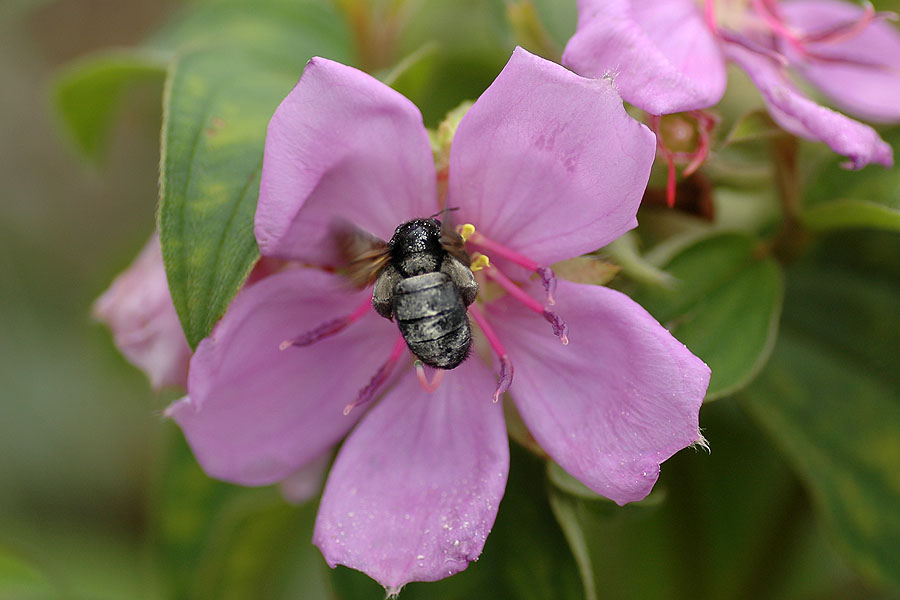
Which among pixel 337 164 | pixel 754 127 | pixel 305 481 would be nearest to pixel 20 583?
pixel 305 481

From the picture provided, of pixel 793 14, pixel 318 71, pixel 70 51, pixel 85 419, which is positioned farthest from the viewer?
pixel 70 51

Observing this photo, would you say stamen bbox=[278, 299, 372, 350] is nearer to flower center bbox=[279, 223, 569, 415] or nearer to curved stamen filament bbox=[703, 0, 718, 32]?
flower center bbox=[279, 223, 569, 415]

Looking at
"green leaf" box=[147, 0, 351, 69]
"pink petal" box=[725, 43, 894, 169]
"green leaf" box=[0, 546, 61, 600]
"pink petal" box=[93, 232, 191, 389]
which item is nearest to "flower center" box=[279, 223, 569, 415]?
"pink petal" box=[93, 232, 191, 389]

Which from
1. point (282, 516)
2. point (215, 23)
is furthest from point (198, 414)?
point (215, 23)

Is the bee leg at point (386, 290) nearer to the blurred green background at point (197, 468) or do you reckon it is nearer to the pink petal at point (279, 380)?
the pink petal at point (279, 380)

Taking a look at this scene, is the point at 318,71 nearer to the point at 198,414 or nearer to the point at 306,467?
the point at 198,414

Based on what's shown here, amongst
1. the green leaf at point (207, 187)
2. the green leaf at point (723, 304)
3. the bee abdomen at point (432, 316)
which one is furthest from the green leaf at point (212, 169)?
the green leaf at point (723, 304)

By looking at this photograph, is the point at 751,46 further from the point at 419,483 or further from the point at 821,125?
the point at 419,483
